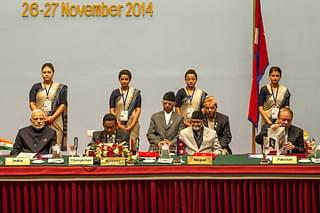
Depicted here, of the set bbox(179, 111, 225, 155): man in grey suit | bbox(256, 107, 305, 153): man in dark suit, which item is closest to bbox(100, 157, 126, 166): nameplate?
bbox(179, 111, 225, 155): man in grey suit

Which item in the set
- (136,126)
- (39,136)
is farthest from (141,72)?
(39,136)

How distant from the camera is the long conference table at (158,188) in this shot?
5.37 m

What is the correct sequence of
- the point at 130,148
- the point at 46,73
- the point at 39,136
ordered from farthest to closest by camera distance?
the point at 46,73 → the point at 39,136 → the point at 130,148

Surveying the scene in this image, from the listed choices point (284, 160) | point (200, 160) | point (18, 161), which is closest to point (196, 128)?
point (200, 160)

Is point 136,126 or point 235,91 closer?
point 136,126

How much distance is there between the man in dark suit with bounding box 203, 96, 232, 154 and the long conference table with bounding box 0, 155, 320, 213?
6.87 feet

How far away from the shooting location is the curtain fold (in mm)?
5363

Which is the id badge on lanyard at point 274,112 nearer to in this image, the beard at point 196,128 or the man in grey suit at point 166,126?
the man in grey suit at point 166,126

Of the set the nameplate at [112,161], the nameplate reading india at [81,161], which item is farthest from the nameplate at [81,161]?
the nameplate at [112,161]

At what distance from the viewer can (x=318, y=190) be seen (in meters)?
5.36

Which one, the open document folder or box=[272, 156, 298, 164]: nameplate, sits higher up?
the open document folder

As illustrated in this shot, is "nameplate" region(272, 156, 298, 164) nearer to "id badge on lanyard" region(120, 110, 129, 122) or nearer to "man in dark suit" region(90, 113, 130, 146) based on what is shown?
"man in dark suit" region(90, 113, 130, 146)

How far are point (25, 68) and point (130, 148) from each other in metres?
4.14

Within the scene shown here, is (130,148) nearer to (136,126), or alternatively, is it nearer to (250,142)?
(136,126)
